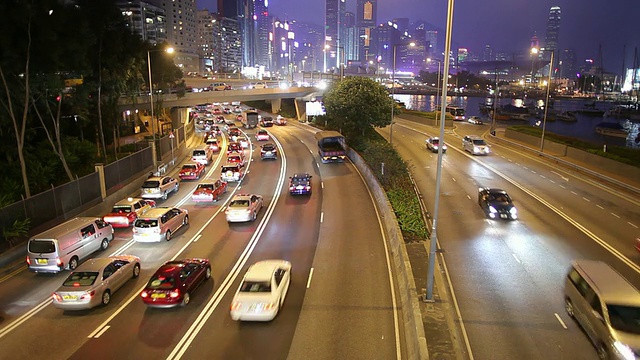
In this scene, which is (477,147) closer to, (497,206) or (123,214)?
(497,206)

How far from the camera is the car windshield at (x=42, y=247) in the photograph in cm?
1941

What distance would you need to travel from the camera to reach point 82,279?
16156 millimetres

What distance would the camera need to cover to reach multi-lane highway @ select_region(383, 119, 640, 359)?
45.5 ft

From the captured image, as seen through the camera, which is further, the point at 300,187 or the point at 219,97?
the point at 219,97

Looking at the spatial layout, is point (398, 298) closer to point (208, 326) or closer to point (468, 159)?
point (208, 326)

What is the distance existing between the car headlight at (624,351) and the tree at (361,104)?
125ft

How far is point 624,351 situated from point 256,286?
10.4 metres

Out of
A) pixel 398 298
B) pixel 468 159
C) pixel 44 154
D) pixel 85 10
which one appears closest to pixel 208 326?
pixel 398 298

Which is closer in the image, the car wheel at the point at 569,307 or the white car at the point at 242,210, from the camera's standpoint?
the car wheel at the point at 569,307

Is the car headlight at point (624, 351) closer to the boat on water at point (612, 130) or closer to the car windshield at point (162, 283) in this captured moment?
the car windshield at point (162, 283)

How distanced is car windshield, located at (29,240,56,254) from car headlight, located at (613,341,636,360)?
2047cm

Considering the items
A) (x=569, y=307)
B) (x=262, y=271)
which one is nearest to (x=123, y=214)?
(x=262, y=271)

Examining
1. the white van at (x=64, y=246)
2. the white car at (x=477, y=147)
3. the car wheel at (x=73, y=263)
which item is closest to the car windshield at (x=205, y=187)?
the white van at (x=64, y=246)

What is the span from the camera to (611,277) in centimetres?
1386
